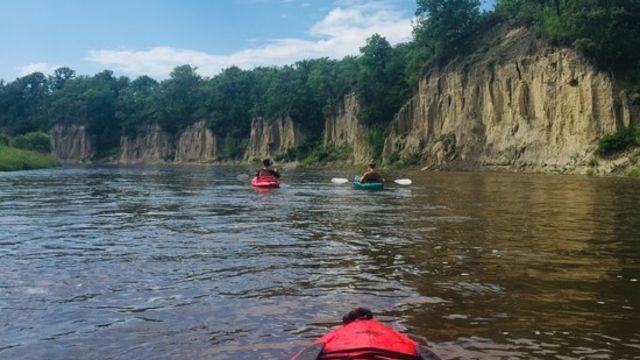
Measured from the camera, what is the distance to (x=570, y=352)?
6418 mm

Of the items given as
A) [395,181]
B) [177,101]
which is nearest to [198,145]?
[177,101]

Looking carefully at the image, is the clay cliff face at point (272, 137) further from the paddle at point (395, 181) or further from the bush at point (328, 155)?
the paddle at point (395, 181)

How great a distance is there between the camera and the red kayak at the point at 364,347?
5039 mm

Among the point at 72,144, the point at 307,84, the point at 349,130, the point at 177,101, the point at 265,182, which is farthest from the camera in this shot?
the point at 72,144

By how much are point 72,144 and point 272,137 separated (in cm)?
→ 5473

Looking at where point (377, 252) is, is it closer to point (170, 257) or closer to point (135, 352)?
point (170, 257)

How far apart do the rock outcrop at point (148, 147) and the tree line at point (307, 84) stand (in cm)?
180

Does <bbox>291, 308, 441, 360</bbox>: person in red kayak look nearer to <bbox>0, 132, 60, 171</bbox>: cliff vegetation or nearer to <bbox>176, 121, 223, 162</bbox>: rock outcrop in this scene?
<bbox>0, 132, 60, 171</bbox>: cliff vegetation

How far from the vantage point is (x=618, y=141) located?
1795 inches

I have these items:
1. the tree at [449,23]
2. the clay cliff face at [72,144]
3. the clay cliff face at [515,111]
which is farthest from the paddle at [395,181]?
the clay cliff face at [72,144]

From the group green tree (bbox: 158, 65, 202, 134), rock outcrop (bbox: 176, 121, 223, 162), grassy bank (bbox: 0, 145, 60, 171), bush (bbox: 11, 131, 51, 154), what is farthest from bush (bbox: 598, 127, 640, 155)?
green tree (bbox: 158, 65, 202, 134)

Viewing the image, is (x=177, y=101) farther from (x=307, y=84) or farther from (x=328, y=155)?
(x=328, y=155)

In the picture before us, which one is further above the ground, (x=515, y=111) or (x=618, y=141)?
(x=515, y=111)

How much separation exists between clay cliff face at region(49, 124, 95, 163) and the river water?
123 meters
